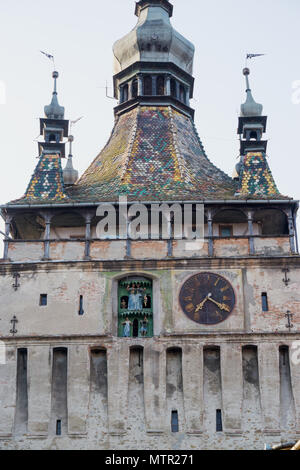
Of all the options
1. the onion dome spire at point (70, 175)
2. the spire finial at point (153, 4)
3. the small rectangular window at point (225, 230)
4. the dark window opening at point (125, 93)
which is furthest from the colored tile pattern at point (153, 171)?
the spire finial at point (153, 4)

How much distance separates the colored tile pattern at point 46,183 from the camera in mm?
28594

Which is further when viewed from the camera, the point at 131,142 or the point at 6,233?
the point at 131,142

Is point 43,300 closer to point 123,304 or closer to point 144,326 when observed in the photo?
point 123,304

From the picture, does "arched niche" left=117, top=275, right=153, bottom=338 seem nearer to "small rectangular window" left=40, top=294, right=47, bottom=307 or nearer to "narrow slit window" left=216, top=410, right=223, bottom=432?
"small rectangular window" left=40, top=294, right=47, bottom=307

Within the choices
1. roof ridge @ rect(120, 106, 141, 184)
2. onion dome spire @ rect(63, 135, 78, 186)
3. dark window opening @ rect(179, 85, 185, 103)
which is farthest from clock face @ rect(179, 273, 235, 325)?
dark window opening @ rect(179, 85, 185, 103)

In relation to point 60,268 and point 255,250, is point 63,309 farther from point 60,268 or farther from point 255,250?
point 255,250

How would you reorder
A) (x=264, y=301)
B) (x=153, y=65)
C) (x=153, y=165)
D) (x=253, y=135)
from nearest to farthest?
(x=264, y=301), (x=153, y=165), (x=253, y=135), (x=153, y=65)

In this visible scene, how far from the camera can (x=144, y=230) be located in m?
27.7

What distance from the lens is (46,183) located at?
29.2 m

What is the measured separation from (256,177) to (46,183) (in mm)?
5341

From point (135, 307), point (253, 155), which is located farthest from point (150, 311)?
point (253, 155)

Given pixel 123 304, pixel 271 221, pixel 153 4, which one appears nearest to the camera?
pixel 123 304

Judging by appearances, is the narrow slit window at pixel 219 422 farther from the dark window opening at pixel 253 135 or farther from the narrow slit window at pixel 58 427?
the dark window opening at pixel 253 135

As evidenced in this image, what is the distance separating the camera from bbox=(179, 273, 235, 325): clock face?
26250mm
